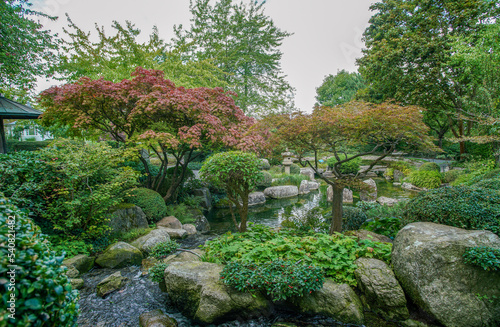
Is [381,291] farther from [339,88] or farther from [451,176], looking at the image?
[339,88]

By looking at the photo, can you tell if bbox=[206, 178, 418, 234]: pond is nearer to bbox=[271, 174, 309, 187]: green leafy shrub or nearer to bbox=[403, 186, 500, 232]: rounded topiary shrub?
bbox=[271, 174, 309, 187]: green leafy shrub

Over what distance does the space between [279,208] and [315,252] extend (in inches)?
252

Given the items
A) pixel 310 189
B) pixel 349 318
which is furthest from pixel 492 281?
pixel 310 189

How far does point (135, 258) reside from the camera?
176 inches

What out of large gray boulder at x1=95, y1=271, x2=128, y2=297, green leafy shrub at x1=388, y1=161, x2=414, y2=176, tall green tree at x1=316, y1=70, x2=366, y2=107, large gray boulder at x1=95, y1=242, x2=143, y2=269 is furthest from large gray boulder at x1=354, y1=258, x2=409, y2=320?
tall green tree at x1=316, y1=70, x2=366, y2=107

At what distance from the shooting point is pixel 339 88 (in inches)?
1268

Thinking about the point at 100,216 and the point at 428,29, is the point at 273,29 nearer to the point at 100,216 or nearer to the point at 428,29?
the point at 428,29

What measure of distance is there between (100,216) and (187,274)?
9.30 ft

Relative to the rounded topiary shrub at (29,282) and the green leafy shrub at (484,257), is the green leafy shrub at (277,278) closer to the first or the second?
the green leafy shrub at (484,257)

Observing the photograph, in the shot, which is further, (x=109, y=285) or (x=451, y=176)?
(x=451, y=176)

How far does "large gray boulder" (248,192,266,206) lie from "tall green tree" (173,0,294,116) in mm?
6661

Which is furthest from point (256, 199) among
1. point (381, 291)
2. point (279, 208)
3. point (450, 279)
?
point (450, 279)

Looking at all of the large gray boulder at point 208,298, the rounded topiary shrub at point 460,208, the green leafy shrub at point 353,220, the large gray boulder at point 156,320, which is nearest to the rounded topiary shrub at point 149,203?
the large gray boulder at point 208,298

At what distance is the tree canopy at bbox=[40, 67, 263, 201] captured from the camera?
5.62 meters
